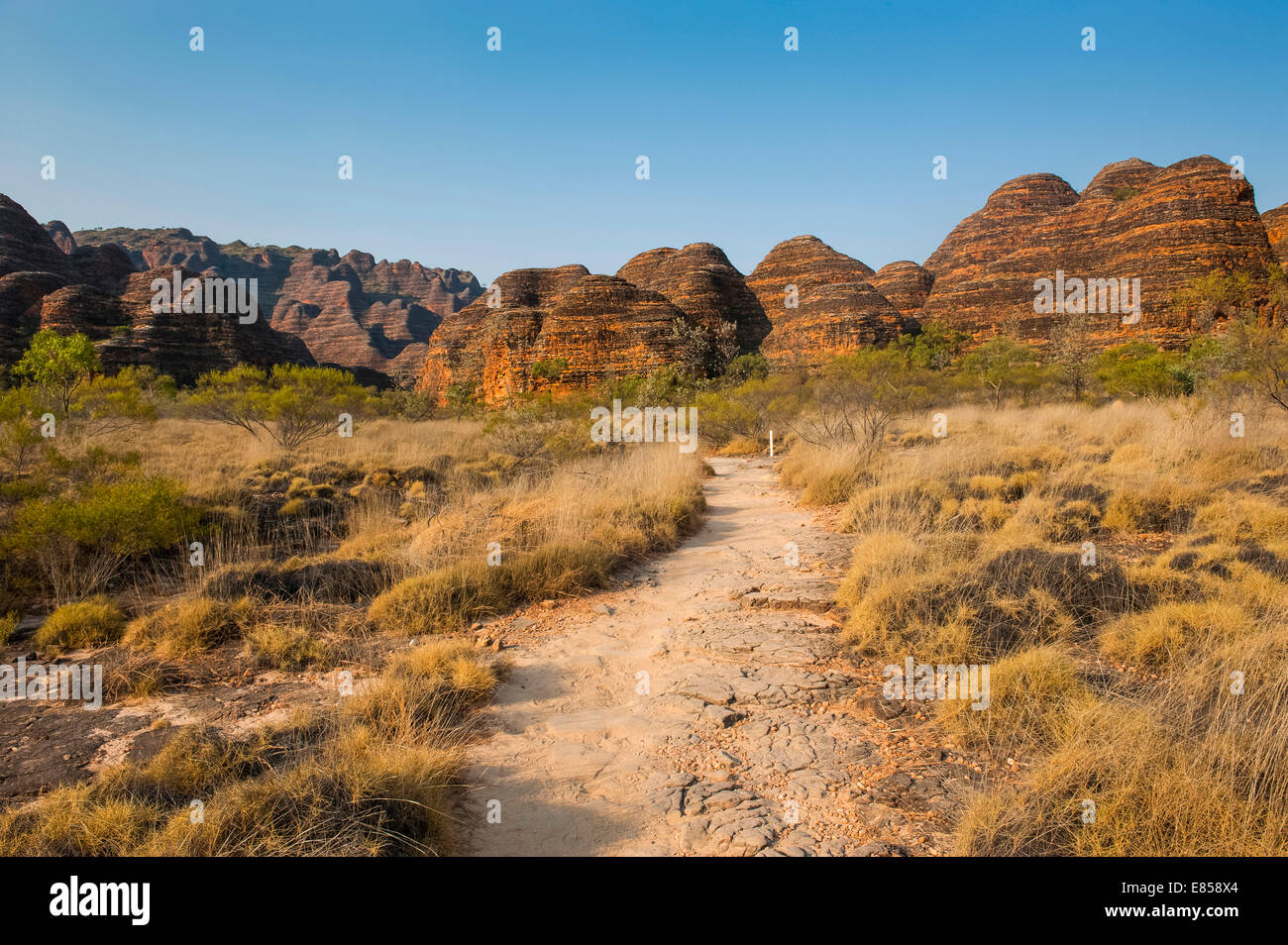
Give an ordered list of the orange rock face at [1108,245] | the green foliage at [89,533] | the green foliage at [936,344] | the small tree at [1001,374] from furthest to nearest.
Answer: the green foliage at [936,344] < the orange rock face at [1108,245] < the small tree at [1001,374] < the green foliage at [89,533]

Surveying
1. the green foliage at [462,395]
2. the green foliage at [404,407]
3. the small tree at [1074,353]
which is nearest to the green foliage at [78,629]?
the green foliage at [404,407]

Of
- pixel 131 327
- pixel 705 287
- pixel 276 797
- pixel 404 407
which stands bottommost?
pixel 276 797

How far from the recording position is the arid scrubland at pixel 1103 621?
8.17 ft

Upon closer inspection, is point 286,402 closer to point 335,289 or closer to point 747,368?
point 747,368

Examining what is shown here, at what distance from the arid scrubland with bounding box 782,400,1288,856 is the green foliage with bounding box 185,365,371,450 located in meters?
14.2

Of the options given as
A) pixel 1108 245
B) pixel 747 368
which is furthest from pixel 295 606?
pixel 1108 245

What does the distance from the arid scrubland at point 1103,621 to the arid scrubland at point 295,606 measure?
271 centimetres

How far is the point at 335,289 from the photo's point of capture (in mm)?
114938

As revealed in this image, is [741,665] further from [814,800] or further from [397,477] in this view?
[397,477]

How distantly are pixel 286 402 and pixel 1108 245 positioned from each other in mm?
46234

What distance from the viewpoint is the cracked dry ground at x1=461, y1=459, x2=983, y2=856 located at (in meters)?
2.75

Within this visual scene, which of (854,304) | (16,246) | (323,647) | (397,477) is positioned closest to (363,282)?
(16,246)

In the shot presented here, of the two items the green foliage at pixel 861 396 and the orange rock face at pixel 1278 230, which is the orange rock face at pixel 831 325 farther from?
the orange rock face at pixel 1278 230

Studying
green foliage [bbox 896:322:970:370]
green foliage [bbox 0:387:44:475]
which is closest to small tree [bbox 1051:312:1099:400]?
green foliage [bbox 896:322:970:370]
